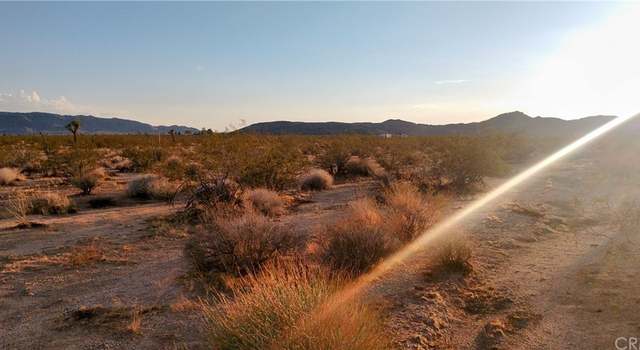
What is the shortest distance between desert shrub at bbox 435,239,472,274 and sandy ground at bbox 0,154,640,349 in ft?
0.62

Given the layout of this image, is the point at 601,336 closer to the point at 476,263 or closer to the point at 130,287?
the point at 476,263

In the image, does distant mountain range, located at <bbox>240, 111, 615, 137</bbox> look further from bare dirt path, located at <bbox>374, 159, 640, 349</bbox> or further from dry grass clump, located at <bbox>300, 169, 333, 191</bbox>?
bare dirt path, located at <bbox>374, 159, 640, 349</bbox>

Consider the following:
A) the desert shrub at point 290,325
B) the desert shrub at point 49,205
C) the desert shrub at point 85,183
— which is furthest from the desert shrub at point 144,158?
the desert shrub at point 290,325

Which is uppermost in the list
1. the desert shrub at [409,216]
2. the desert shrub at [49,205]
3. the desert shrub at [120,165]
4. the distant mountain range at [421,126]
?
the distant mountain range at [421,126]

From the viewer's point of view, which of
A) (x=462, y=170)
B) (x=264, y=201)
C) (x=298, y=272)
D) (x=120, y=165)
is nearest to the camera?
(x=298, y=272)

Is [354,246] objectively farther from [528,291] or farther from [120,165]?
[120,165]

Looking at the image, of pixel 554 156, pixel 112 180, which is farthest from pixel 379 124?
pixel 112 180

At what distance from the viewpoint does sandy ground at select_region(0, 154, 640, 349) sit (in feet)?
17.3

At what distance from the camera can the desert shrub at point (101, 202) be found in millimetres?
14852

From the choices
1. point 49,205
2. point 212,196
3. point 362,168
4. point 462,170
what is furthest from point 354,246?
point 362,168

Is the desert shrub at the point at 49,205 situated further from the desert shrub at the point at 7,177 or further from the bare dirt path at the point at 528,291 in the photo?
the bare dirt path at the point at 528,291

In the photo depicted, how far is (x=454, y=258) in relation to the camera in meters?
7.55

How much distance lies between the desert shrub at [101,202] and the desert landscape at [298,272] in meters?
0.06

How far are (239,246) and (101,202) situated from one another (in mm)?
10556
